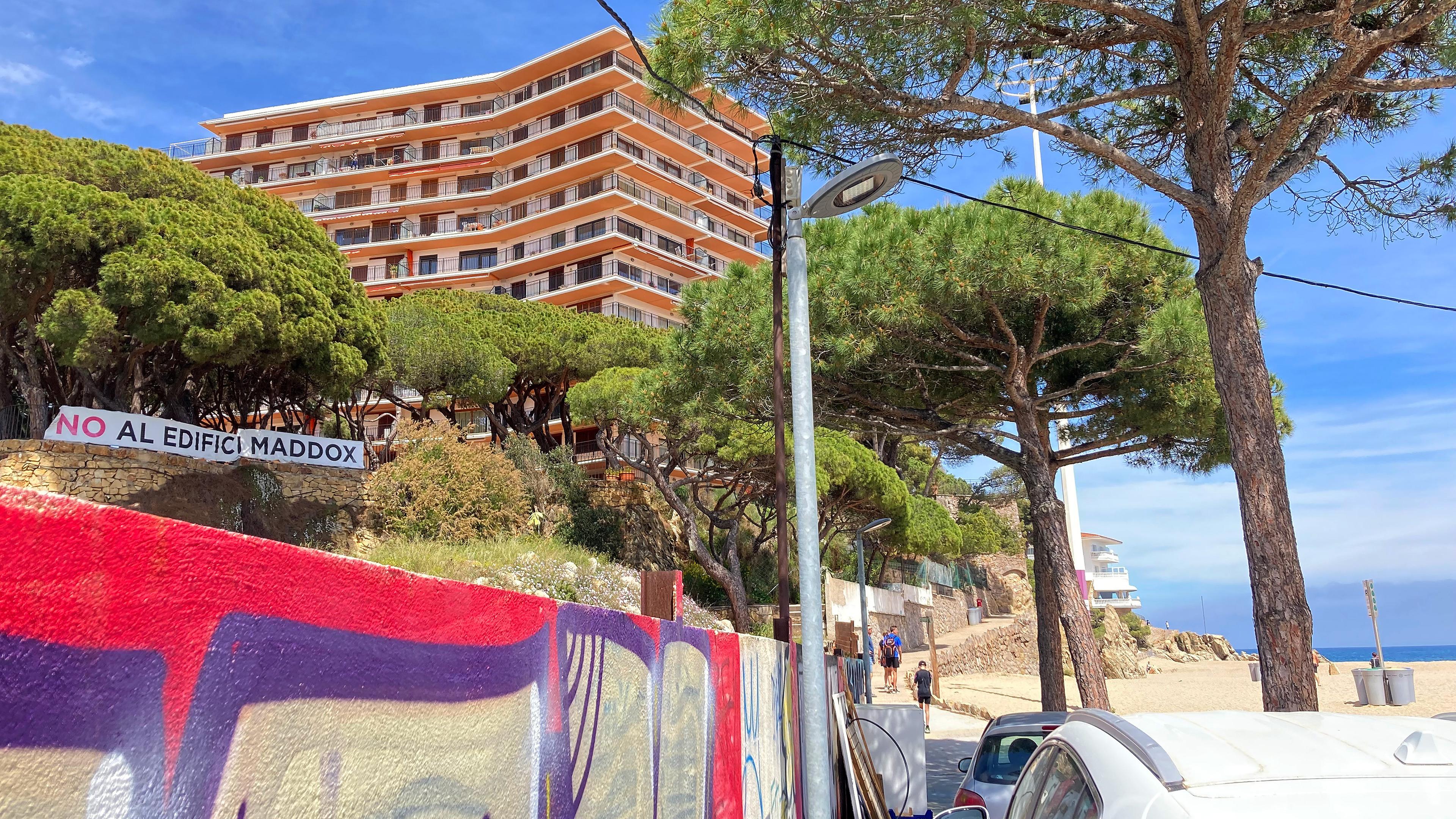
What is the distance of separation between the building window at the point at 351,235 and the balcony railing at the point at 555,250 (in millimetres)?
2396

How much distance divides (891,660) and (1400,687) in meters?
12.3

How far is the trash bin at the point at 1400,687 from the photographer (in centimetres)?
2084

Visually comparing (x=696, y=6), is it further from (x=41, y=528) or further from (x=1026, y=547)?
(x=1026, y=547)

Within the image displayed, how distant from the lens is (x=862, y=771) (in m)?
8.62

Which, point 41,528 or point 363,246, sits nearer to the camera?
point 41,528

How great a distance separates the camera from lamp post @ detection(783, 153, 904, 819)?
5.87 m

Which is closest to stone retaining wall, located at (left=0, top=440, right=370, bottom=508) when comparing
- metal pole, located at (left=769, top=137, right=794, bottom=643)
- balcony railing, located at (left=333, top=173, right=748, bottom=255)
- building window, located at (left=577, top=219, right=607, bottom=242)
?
metal pole, located at (left=769, top=137, right=794, bottom=643)

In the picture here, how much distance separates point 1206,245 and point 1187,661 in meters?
62.6

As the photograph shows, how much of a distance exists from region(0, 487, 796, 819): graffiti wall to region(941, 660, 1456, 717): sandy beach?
833 inches

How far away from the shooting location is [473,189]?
56.5m

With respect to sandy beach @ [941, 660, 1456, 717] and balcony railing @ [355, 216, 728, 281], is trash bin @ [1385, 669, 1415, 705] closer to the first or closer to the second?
sandy beach @ [941, 660, 1456, 717]

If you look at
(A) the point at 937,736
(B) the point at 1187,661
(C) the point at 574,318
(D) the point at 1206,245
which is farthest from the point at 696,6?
(B) the point at 1187,661

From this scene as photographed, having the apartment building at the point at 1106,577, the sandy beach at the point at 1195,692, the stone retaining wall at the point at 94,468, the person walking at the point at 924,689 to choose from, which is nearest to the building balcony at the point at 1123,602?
the apartment building at the point at 1106,577

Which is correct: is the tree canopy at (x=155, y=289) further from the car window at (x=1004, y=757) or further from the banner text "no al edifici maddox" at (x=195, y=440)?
the car window at (x=1004, y=757)
